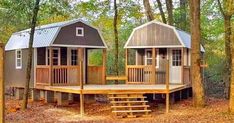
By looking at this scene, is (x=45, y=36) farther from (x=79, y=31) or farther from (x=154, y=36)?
(x=154, y=36)

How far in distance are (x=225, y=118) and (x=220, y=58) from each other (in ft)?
68.8

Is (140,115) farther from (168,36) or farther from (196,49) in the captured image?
(168,36)

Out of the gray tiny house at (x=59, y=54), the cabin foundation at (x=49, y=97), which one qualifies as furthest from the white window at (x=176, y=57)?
the cabin foundation at (x=49, y=97)

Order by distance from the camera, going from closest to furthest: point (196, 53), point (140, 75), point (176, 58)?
point (196, 53), point (140, 75), point (176, 58)

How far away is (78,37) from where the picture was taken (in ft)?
61.9

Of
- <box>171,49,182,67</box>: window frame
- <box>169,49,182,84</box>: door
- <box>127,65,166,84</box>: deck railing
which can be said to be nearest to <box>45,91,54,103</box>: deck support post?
<box>127,65,166,84</box>: deck railing

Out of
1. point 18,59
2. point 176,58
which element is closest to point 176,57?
point 176,58

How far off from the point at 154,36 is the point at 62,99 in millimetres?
5682

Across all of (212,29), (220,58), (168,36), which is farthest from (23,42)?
(220,58)

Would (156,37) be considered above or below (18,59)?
above

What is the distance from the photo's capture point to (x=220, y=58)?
31969 mm

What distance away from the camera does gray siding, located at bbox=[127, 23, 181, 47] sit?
1858 cm

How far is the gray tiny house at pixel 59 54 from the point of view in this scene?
1766 centimetres

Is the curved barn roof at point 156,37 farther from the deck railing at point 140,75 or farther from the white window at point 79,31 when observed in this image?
the white window at point 79,31
